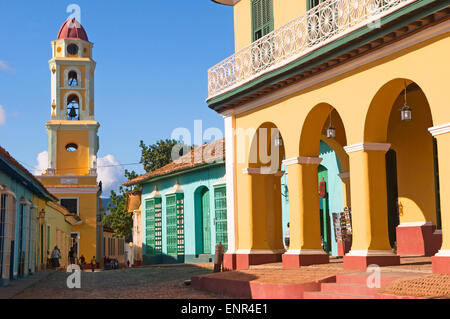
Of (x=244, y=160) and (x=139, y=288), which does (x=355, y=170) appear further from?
(x=139, y=288)

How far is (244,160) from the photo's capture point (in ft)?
55.2

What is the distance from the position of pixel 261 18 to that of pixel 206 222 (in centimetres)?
1088

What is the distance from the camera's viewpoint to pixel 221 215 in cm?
2420

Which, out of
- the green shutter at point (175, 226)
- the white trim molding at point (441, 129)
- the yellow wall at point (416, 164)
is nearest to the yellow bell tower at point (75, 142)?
the green shutter at point (175, 226)

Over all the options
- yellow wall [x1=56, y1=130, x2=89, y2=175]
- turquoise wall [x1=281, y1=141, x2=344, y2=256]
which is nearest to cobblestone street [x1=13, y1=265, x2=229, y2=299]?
turquoise wall [x1=281, y1=141, x2=344, y2=256]

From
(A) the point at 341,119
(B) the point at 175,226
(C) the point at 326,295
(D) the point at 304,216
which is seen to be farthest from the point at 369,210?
(B) the point at 175,226

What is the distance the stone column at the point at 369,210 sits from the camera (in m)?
12.3

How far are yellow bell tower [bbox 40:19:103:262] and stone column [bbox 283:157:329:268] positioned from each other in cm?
3122

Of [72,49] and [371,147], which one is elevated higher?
[72,49]

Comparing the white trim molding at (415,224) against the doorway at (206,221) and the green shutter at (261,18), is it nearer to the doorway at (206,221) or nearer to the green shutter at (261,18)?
the green shutter at (261,18)

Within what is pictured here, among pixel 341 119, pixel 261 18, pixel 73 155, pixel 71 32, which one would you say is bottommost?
pixel 341 119

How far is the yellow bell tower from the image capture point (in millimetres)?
44125

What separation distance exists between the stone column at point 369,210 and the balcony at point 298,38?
7.58 feet

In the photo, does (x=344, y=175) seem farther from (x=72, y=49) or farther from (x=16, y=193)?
(x=72, y=49)
